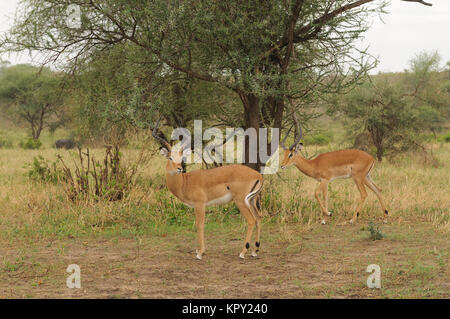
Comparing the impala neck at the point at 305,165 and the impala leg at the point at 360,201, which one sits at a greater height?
the impala neck at the point at 305,165

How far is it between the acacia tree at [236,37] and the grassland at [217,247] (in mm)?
1952

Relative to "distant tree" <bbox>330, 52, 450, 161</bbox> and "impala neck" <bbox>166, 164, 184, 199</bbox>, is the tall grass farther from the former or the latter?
"distant tree" <bbox>330, 52, 450, 161</bbox>

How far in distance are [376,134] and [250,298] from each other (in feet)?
45.7

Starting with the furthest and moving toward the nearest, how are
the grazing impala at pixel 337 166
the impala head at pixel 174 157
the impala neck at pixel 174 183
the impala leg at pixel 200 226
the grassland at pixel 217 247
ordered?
1. the grazing impala at pixel 337 166
2. the impala neck at pixel 174 183
3. the impala leg at pixel 200 226
4. the impala head at pixel 174 157
5. the grassland at pixel 217 247

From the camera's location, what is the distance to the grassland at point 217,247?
556 cm

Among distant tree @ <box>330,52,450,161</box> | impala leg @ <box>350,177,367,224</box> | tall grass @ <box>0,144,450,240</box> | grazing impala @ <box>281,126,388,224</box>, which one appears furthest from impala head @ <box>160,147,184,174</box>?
distant tree @ <box>330,52,450,161</box>

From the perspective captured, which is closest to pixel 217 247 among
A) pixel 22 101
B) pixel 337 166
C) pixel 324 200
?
pixel 324 200

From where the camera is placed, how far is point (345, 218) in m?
9.49

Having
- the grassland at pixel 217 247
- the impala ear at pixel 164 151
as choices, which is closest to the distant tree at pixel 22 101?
the grassland at pixel 217 247

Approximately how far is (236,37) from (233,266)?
3.67m

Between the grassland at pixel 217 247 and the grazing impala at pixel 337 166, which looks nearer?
the grassland at pixel 217 247

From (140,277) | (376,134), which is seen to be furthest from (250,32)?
(376,134)

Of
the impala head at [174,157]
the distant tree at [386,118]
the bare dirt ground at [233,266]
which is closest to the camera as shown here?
the bare dirt ground at [233,266]

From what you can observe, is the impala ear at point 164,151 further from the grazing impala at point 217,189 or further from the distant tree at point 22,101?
the distant tree at point 22,101
